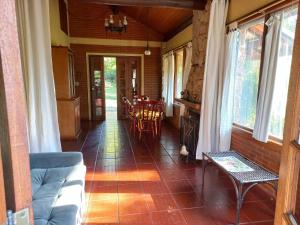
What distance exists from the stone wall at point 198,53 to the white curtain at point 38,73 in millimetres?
2327

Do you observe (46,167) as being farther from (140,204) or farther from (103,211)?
(140,204)

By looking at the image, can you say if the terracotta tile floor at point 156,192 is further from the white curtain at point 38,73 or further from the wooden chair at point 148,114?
the wooden chair at point 148,114

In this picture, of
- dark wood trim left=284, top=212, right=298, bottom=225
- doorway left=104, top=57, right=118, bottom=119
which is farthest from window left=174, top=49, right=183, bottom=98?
dark wood trim left=284, top=212, right=298, bottom=225

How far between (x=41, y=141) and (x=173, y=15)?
13.3 feet

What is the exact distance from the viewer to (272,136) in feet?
8.05

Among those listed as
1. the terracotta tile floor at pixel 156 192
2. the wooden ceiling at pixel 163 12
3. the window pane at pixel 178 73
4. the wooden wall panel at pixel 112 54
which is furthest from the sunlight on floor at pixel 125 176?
the wooden wall panel at pixel 112 54

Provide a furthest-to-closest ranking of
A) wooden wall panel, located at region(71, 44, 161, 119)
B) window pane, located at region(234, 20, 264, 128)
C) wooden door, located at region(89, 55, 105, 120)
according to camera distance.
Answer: wooden door, located at region(89, 55, 105, 120), wooden wall panel, located at region(71, 44, 161, 119), window pane, located at region(234, 20, 264, 128)

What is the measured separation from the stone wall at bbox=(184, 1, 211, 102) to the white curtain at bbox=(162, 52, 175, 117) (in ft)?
6.11

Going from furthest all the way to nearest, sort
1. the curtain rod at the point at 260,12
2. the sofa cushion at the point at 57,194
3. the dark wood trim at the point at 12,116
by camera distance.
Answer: the curtain rod at the point at 260,12 < the sofa cushion at the point at 57,194 < the dark wood trim at the point at 12,116

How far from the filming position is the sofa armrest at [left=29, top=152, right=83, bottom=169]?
2.23 meters

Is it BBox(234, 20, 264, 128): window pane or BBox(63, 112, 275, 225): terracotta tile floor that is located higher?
BBox(234, 20, 264, 128): window pane

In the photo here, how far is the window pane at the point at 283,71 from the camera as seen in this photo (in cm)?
219

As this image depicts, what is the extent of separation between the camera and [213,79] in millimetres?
3193

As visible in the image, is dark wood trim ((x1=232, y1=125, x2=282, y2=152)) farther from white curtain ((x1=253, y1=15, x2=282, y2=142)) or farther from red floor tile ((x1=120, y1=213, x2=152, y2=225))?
red floor tile ((x1=120, y1=213, x2=152, y2=225))
